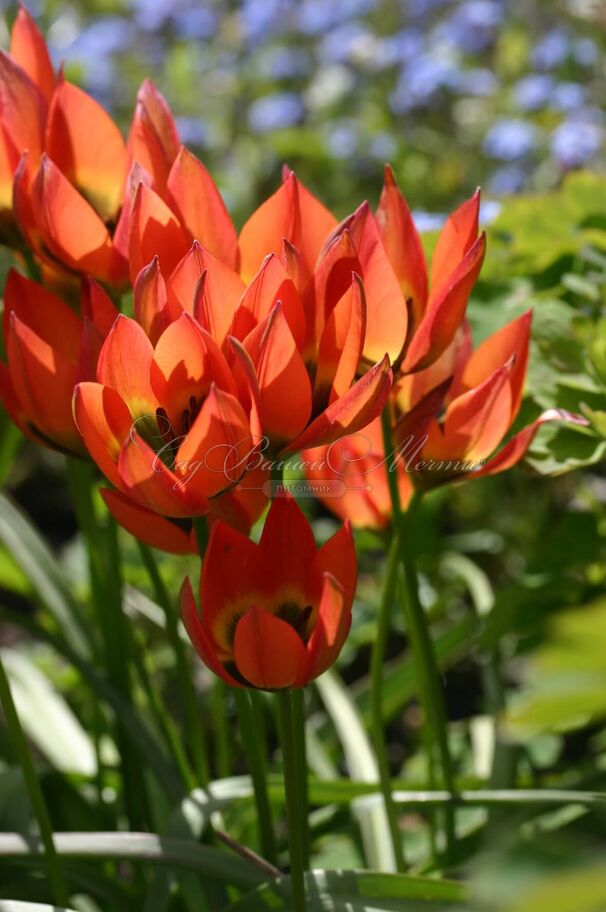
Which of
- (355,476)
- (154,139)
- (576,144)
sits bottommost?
(355,476)

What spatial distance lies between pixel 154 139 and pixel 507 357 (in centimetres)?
24

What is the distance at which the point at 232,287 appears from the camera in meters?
0.51

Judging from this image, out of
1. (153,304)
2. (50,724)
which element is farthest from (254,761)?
(50,724)

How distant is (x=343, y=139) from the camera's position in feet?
9.96

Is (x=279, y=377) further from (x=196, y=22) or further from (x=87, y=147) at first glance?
(x=196, y=22)

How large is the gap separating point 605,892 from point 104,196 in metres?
0.52

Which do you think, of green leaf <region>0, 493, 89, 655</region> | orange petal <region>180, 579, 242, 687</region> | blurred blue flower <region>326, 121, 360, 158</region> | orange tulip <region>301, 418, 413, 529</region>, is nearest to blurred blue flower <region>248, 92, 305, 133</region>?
blurred blue flower <region>326, 121, 360, 158</region>

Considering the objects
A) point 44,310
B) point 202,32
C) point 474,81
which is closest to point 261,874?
point 44,310

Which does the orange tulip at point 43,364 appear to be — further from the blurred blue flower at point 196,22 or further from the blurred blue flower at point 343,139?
the blurred blue flower at point 196,22

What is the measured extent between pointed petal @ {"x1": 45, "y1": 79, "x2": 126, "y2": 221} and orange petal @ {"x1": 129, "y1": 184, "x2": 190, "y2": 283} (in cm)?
12

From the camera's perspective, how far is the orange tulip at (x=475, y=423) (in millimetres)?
574

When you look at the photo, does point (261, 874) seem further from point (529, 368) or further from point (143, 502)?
point (529, 368)

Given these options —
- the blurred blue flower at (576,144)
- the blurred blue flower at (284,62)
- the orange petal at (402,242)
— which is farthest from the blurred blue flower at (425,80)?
the orange petal at (402,242)

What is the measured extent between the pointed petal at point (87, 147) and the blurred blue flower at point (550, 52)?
2.60 meters
